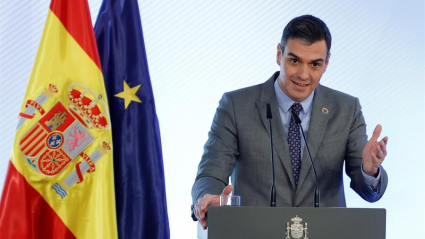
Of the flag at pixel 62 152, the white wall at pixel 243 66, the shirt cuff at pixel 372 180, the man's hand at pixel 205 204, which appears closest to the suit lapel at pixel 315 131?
the shirt cuff at pixel 372 180

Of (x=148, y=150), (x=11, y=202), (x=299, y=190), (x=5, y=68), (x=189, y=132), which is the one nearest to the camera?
(x=299, y=190)

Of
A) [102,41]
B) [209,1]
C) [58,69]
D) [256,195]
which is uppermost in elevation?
[209,1]

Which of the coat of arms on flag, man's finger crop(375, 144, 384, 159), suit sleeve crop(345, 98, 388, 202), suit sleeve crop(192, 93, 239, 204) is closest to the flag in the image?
the coat of arms on flag

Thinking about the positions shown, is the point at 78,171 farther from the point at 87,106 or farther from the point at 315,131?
the point at 315,131

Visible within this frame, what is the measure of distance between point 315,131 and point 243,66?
127cm

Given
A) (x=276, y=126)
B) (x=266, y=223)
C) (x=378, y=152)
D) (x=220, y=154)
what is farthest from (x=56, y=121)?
(x=378, y=152)

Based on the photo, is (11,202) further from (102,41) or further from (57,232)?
(102,41)

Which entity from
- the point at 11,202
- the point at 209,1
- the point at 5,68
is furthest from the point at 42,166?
the point at 209,1

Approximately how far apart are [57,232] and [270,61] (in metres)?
1.77

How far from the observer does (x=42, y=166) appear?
275cm

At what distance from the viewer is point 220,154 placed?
104 inches

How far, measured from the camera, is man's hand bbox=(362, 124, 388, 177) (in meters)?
2.13

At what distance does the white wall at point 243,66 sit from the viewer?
11.4 feet

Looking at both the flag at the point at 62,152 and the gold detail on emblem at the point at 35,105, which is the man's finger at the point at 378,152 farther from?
the gold detail on emblem at the point at 35,105
